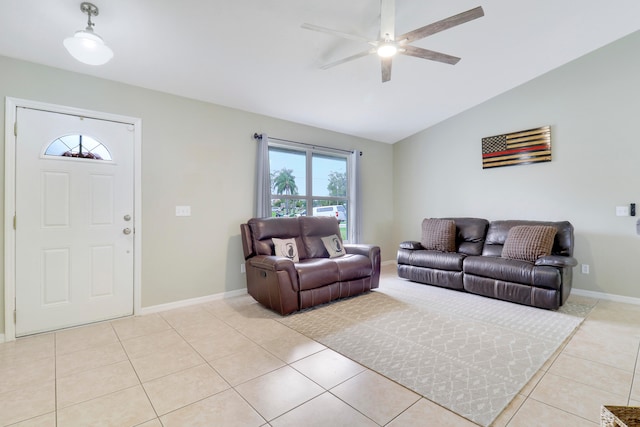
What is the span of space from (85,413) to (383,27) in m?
3.28

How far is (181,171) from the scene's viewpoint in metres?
3.49

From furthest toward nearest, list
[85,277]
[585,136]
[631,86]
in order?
[585,136] → [631,86] → [85,277]

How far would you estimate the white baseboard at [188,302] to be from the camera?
327cm

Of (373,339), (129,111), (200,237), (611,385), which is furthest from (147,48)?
(611,385)

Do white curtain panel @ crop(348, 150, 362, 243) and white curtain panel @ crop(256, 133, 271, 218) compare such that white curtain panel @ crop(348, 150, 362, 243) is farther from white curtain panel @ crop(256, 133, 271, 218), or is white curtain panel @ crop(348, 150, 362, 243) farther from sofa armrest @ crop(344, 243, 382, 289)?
white curtain panel @ crop(256, 133, 271, 218)

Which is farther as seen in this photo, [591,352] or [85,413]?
[591,352]

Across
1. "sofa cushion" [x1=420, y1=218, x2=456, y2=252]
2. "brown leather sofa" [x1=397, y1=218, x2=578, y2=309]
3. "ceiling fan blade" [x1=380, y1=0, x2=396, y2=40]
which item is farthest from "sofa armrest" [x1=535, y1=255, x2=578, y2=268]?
"ceiling fan blade" [x1=380, y1=0, x2=396, y2=40]

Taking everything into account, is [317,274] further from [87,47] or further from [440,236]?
[87,47]

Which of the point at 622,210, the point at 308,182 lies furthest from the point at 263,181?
the point at 622,210

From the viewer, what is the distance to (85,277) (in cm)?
292

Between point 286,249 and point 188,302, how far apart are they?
1.35 m

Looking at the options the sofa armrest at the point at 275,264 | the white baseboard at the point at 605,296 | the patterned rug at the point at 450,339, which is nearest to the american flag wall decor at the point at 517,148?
the white baseboard at the point at 605,296

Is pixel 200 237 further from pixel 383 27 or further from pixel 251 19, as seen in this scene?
pixel 383 27

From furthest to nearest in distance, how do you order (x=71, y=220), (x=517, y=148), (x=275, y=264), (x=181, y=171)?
(x=517, y=148)
(x=181, y=171)
(x=275, y=264)
(x=71, y=220)
